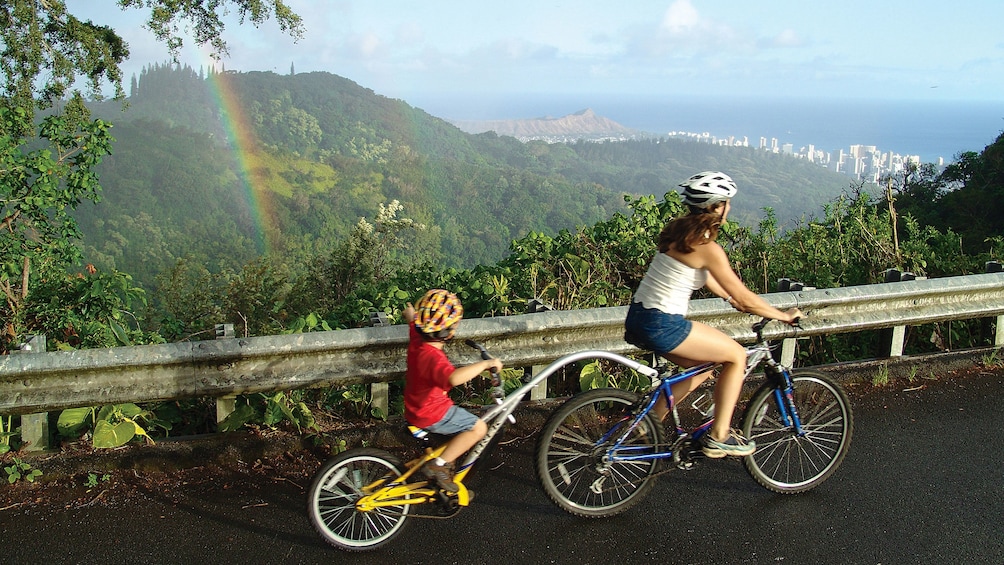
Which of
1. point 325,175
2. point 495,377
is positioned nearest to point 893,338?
point 495,377

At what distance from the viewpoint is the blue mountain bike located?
4070mm

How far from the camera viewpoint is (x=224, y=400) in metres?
4.63

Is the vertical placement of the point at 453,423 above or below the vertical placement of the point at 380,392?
above

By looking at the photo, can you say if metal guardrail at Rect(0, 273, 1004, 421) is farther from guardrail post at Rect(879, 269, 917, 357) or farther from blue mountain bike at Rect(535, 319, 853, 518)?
blue mountain bike at Rect(535, 319, 853, 518)

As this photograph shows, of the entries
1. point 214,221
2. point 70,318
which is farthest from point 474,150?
point 70,318

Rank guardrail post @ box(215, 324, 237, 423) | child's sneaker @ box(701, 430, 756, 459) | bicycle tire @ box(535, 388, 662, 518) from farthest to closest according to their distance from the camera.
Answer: guardrail post @ box(215, 324, 237, 423), child's sneaker @ box(701, 430, 756, 459), bicycle tire @ box(535, 388, 662, 518)

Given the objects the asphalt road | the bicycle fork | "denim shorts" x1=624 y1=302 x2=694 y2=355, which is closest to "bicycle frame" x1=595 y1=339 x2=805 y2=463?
the bicycle fork

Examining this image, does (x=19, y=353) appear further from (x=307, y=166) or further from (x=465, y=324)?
(x=307, y=166)

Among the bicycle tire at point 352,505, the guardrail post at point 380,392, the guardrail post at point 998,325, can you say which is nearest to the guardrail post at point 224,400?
the guardrail post at point 380,392

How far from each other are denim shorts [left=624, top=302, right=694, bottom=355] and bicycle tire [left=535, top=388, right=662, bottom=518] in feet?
0.90

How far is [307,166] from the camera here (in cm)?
8912

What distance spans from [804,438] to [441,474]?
201 centimetres

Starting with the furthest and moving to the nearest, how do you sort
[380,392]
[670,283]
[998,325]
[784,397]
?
[998,325] < [380,392] < [784,397] < [670,283]

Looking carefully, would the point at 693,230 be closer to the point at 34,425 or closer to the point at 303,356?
the point at 303,356
